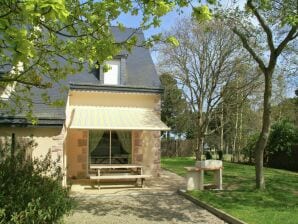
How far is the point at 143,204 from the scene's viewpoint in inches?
607

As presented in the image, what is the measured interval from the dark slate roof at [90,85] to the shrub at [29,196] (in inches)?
294

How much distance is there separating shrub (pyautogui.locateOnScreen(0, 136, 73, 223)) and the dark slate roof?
7471 mm

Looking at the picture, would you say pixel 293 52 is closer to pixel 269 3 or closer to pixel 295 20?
pixel 269 3

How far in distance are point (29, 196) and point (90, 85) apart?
602 inches

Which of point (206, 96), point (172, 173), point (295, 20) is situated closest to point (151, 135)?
point (172, 173)

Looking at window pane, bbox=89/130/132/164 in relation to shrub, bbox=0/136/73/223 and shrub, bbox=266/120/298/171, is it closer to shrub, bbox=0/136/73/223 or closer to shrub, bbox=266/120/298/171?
shrub, bbox=266/120/298/171

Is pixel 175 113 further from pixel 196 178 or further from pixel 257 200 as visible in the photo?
pixel 257 200

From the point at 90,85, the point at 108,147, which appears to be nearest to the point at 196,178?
the point at 108,147

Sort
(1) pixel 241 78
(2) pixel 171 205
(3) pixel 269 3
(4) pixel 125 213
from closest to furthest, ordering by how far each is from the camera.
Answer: (4) pixel 125 213 → (2) pixel 171 205 → (3) pixel 269 3 → (1) pixel 241 78

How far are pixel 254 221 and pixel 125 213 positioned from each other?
14.3 ft

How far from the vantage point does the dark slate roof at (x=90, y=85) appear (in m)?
17.0

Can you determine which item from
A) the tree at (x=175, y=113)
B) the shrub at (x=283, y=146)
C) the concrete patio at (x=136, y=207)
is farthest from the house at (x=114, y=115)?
the tree at (x=175, y=113)

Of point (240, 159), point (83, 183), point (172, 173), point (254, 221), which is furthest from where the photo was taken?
point (240, 159)

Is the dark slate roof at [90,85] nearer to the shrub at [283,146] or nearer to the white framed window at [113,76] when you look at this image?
the white framed window at [113,76]
